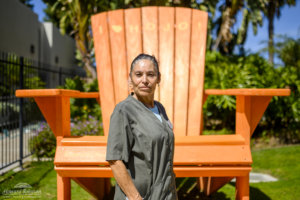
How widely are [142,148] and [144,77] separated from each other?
29cm

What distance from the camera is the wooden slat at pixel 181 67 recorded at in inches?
90.3

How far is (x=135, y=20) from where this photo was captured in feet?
8.36

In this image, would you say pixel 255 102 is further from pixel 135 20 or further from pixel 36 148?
pixel 36 148

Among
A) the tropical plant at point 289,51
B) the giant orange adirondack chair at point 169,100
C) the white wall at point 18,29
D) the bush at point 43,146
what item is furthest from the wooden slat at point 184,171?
the tropical plant at point 289,51

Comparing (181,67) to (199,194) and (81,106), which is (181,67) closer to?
(199,194)

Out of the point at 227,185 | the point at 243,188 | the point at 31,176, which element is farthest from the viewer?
the point at 31,176

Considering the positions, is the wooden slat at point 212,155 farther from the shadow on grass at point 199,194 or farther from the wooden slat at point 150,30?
the wooden slat at point 150,30

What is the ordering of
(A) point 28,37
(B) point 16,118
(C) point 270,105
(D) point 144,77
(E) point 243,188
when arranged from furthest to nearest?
(A) point 28,37, (C) point 270,105, (B) point 16,118, (E) point 243,188, (D) point 144,77

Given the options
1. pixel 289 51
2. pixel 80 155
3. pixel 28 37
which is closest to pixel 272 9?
pixel 289 51

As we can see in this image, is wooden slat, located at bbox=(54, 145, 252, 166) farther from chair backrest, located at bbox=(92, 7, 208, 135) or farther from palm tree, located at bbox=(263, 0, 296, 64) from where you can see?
palm tree, located at bbox=(263, 0, 296, 64)

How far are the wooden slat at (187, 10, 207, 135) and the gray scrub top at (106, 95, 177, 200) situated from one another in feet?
3.91

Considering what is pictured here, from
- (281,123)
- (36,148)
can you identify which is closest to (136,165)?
(36,148)

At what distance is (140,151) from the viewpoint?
1.07 meters

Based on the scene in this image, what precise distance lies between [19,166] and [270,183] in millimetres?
3262
